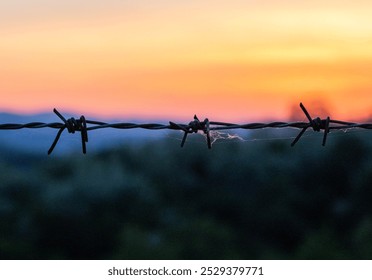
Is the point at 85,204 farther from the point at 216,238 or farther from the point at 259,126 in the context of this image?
the point at 259,126

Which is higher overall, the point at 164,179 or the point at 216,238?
the point at 164,179

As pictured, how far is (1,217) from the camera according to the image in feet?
15.0

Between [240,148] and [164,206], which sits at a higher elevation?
[240,148]

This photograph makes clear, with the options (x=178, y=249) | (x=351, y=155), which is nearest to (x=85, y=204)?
(x=178, y=249)

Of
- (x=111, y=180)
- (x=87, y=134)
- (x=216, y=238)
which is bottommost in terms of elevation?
(x=216, y=238)

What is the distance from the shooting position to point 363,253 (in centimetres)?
436

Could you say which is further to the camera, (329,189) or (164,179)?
(329,189)
